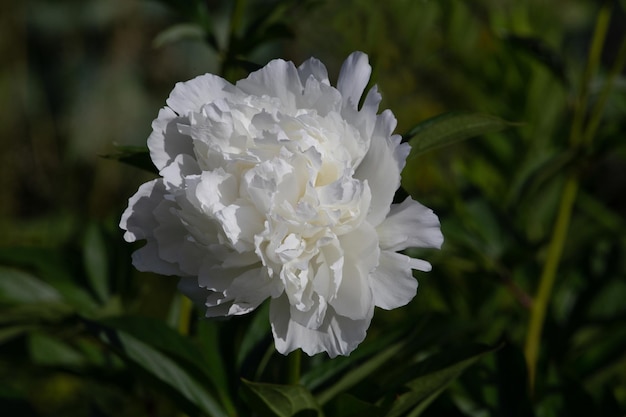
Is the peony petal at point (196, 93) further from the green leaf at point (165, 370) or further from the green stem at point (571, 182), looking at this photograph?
the green stem at point (571, 182)

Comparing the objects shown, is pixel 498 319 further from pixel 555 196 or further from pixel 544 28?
pixel 544 28

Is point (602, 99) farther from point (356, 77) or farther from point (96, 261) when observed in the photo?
point (96, 261)

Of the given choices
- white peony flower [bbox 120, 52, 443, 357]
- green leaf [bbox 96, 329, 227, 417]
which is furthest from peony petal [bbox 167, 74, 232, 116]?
green leaf [bbox 96, 329, 227, 417]

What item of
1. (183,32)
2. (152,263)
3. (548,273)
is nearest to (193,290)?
(152,263)

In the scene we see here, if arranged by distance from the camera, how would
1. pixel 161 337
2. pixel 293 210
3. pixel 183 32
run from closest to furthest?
pixel 293 210 < pixel 161 337 < pixel 183 32

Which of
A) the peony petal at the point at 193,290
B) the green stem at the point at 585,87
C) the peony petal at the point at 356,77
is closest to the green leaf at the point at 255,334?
the peony petal at the point at 193,290

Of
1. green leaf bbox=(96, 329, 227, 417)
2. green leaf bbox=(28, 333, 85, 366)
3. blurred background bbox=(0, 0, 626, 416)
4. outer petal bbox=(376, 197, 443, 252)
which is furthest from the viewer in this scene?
green leaf bbox=(28, 333, 85, 366)

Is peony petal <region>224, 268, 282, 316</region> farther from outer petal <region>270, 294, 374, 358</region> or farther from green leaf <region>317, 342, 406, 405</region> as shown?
green leaf <region>317, 342, 406, 405</region>
